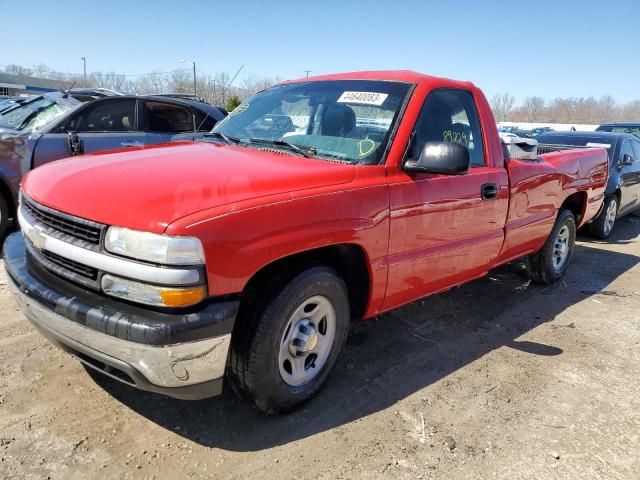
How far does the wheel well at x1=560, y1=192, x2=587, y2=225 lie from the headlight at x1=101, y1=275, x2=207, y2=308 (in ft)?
14.6

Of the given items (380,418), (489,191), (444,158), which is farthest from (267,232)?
(489,191)

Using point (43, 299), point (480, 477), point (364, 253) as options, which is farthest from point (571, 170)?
point (43, 299)

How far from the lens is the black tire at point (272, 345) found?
2.41 meters

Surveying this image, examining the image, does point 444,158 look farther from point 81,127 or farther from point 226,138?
point 81,127

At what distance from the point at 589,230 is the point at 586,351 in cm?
472

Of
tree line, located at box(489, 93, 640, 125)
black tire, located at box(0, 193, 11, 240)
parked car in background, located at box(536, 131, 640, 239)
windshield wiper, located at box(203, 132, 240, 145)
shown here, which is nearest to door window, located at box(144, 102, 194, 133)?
black tire, located at box(0, 193, 11, 240)

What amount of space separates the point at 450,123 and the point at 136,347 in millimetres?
2624

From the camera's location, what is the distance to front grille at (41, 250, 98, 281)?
2236 millimetres

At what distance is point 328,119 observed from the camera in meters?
3.27

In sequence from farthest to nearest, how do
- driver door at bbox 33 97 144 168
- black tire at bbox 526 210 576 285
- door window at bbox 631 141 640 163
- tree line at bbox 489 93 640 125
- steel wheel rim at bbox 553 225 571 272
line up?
tree line at bbox 489 93 640 125 < door window at bbox 631 141 640 163 < driver door at bbox 33 97 144 168 < steel wheel rim at bbox 553 225 571 272 < black tire at bbox 526 210 576 285

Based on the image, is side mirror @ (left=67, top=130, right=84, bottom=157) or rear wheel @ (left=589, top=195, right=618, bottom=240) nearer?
side mirror @ (left=67, top=130, right=84, bottom=157)

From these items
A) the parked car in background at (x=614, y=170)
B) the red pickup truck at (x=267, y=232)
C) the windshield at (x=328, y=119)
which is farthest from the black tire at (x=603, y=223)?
the windshield at (x=328, y=119)

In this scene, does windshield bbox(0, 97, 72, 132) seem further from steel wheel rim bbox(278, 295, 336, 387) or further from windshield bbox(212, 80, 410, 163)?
steel wheel rim bbox(278, 295, 336, 387)

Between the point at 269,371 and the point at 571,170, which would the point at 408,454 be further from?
the point at 571,170
